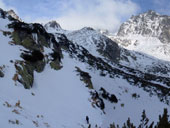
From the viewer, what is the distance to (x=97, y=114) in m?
23.5

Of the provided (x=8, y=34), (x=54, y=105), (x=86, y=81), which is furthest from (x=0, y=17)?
(x=54, y=105)

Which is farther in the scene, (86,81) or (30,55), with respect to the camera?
(86,81)

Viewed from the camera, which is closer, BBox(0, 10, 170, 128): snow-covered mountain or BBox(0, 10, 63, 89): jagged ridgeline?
BBox(0, 10, 170, 128): snow-covered mountain

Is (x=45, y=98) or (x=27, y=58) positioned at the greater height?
(x=27, y=58)

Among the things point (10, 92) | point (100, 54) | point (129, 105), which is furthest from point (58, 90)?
point (100, 54)

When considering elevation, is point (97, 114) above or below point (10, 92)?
below

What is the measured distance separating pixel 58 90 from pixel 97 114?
23.4 feet

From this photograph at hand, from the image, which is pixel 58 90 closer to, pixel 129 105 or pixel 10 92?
pixel 10 92

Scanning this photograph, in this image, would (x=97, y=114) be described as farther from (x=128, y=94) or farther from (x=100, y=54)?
(x=100, y=54)

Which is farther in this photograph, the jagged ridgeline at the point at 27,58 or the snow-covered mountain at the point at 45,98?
the jagged ridgeline at the point at 27,58

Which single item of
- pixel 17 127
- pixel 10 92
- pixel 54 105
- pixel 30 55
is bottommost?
pixel 54 105

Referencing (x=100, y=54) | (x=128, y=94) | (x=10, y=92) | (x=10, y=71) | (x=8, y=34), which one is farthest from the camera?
(x=100, y=54)

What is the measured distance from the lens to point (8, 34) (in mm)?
27234

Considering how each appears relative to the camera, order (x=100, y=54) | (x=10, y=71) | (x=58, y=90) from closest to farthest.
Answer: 1. (x=10, y=71)
2. (x=58, y=90)
3. (x=100, y=54)
